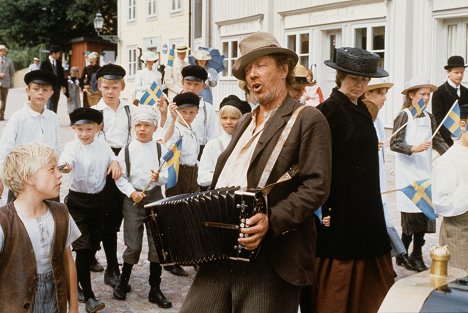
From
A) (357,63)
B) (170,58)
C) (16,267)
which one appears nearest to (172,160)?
(357,63)

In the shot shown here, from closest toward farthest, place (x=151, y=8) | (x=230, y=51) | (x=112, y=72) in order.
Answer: (x=112, y=72) → (x=230, y=51) → (x=151, y=8)

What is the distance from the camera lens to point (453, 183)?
5.37m

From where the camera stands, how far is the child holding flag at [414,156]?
761 centimetres

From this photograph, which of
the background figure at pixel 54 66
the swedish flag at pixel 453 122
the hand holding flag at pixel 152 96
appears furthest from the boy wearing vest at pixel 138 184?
the background figure at pixel 54 66

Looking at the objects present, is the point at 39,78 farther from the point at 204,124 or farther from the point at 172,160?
the point at 204,124

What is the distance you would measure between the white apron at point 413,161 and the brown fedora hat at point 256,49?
4.07 m

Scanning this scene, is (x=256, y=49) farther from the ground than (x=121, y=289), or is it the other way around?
(x=256, y=49)

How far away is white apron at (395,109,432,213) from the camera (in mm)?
7652

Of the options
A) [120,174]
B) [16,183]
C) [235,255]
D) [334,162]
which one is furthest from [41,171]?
[120,174]

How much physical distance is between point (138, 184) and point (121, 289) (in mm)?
897

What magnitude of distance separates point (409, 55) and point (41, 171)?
14.2 metres

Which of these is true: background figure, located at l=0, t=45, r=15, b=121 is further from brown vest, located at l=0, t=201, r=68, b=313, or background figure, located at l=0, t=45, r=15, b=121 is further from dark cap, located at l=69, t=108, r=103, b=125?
brown vest, located at l=0, t=201, r=68, b=313

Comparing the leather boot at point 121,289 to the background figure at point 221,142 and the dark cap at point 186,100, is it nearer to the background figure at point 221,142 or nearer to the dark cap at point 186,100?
the background figure at point 221,142

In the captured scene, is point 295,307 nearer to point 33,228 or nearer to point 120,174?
point 33,228
